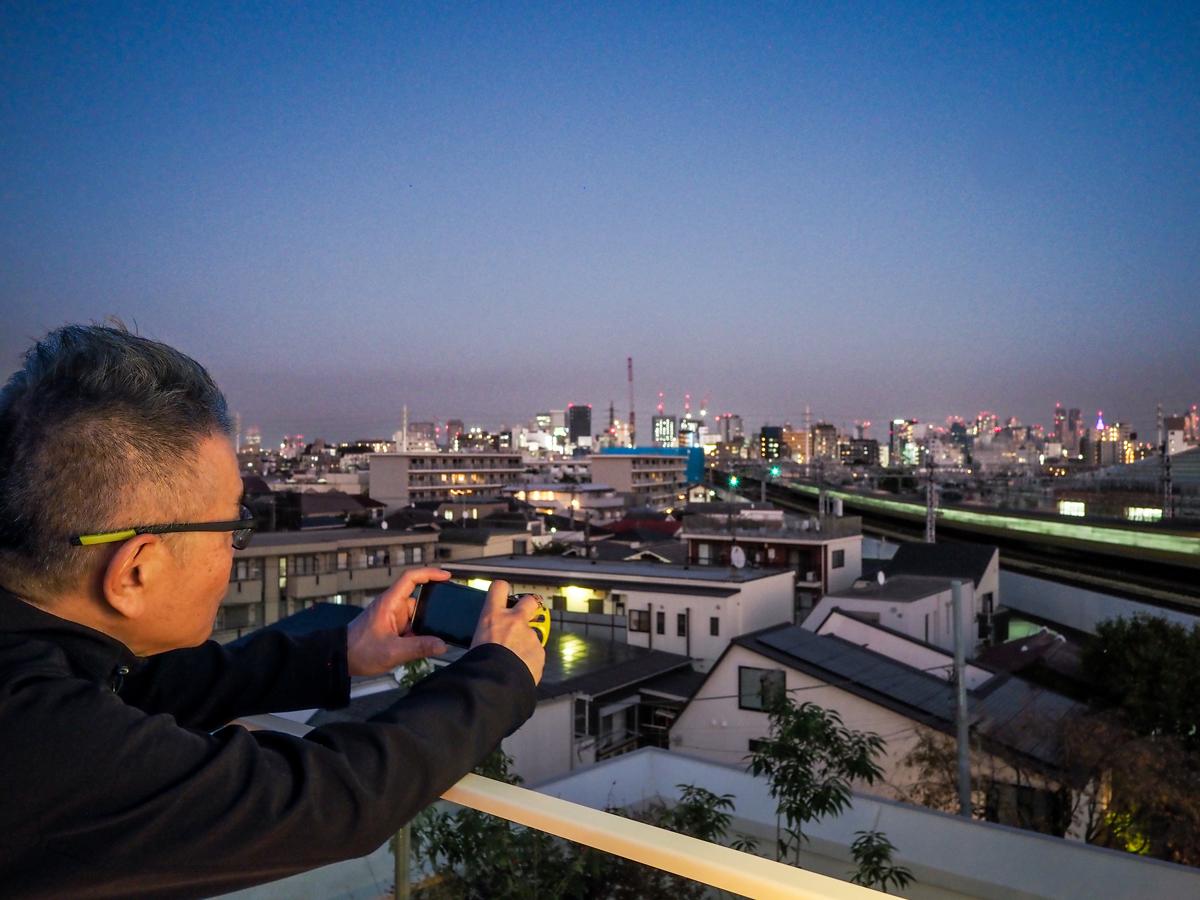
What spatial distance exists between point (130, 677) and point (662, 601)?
29.1ft

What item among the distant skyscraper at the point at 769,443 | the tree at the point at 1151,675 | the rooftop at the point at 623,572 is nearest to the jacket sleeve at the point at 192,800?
the tree at the point at 1151,675

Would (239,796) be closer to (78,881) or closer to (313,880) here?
(78,881)

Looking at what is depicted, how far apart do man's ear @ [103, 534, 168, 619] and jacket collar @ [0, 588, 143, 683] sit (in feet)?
0.07

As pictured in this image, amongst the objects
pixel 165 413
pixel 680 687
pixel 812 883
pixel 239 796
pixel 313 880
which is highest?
pixel 165 413

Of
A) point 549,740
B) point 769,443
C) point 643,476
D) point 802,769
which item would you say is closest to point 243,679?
point 802,769

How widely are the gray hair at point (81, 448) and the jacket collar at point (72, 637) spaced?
2 cm

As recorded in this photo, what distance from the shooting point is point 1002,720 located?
5094 millimetres

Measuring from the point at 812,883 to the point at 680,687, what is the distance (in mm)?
7526

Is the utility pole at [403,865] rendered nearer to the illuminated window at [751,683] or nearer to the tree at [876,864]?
the tree at [876,864]

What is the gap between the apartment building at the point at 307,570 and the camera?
11.3m

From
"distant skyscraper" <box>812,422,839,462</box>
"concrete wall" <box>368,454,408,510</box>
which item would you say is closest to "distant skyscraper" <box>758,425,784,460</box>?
"distant skyscraper" <box>812,422,839,462</box>

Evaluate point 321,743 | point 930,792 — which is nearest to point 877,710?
point 930,792

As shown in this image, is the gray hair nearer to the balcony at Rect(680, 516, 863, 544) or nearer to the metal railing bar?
the metal railing bar

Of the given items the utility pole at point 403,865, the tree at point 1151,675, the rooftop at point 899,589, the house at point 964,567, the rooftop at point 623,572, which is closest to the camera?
the utility pole at point 403,865
